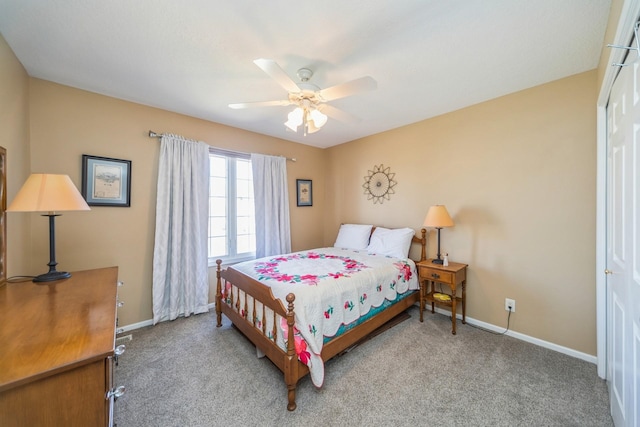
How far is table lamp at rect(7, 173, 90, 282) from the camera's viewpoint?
1495 mm

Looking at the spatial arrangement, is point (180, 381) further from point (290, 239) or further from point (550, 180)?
point (550, 180)

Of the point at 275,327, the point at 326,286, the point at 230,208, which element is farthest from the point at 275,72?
→ the point at 230,208

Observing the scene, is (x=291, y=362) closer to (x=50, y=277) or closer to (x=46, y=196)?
(x=50, y=277)

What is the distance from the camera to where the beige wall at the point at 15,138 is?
1704 mm

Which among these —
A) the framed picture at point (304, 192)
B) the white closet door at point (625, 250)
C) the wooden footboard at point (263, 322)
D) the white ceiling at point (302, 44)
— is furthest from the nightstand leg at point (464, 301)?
the framed picture at point (304, 192)

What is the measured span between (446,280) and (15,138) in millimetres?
3978

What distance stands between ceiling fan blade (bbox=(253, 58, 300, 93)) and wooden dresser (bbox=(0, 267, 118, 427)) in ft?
4.95

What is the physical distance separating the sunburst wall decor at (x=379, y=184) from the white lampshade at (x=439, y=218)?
0.89 metres

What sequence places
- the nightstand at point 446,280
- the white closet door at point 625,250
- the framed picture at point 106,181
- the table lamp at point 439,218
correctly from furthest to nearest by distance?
1. the table lamp at point 439,218
2. the nightstand at point 446,280
3. the framed picture at point 106,181
4. the white closet door at point 625,250

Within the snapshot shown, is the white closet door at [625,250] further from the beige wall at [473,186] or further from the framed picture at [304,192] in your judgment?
the framed picture at [304,192]

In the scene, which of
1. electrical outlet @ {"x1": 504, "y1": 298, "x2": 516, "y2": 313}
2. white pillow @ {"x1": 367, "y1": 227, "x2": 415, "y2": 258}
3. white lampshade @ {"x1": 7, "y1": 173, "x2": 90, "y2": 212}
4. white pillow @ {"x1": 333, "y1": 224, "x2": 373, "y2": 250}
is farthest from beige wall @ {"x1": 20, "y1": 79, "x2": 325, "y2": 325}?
electrical outlet @ {"x1": 504, "y1": 298, "x2": 516, "y2": 313}

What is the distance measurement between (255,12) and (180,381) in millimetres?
2644

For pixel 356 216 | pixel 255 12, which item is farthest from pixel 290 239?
pixel 255 12

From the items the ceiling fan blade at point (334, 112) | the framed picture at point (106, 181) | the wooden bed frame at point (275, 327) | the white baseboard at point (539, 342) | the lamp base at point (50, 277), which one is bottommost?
the white baseboard at point (539, 342)
